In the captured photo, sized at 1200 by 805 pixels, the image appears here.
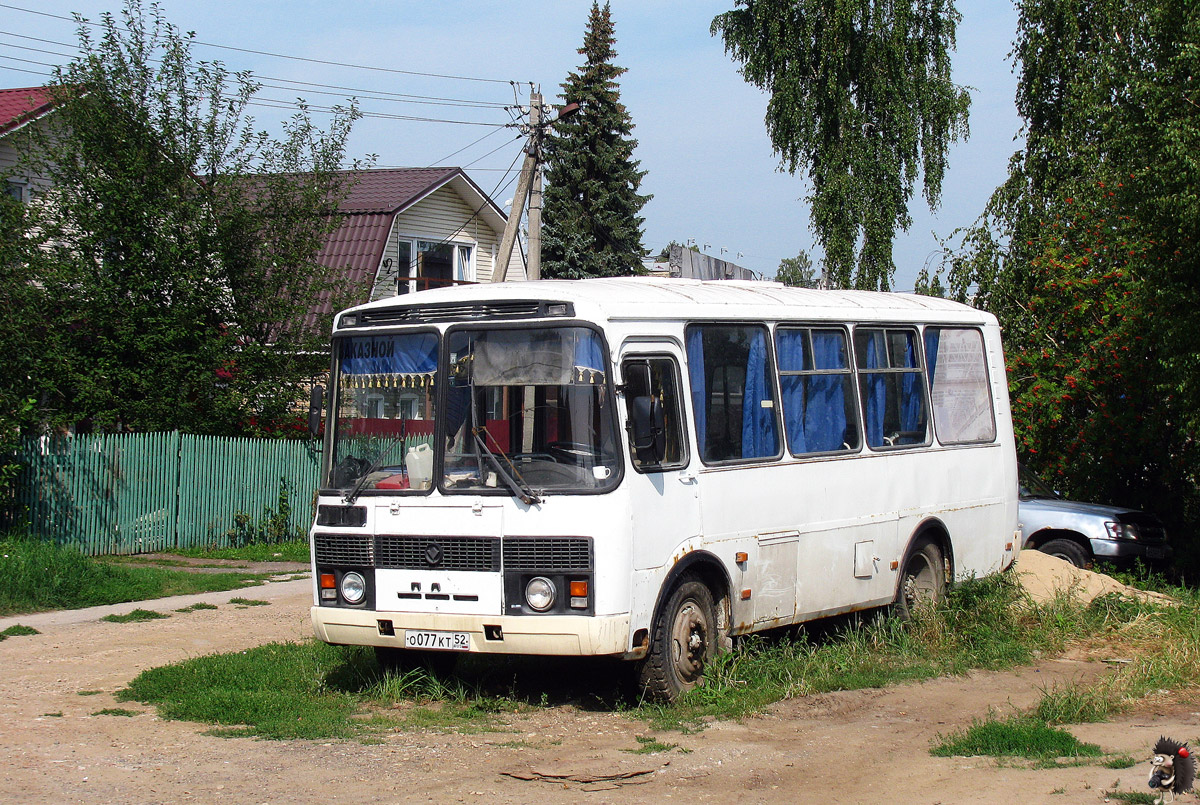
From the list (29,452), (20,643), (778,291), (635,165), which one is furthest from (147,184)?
(635,165)

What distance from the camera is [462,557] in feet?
26.5

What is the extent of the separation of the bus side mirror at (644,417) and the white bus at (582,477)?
0.01 m

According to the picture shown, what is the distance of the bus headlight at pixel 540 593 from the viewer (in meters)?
7.87

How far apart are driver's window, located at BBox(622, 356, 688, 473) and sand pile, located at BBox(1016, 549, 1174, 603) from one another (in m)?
4.67

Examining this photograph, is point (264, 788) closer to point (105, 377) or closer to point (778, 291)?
point (778, 291)

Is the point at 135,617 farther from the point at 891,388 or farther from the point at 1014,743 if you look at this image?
the point at 1014,743

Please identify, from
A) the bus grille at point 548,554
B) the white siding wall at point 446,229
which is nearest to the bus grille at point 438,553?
the bus grille at point 548,554

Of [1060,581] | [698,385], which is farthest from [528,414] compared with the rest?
[1060,581]

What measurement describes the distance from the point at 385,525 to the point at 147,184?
12.7 meters

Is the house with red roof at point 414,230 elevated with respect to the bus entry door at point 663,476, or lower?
elevated

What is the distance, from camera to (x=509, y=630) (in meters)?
7.91

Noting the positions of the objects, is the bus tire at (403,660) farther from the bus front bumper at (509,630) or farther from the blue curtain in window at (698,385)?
the blue curtain in window at (698,385)

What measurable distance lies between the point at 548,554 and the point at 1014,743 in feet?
9.56

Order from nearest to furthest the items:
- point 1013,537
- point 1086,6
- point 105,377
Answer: point 1013,537 → point 105,377 → point 1086,6
